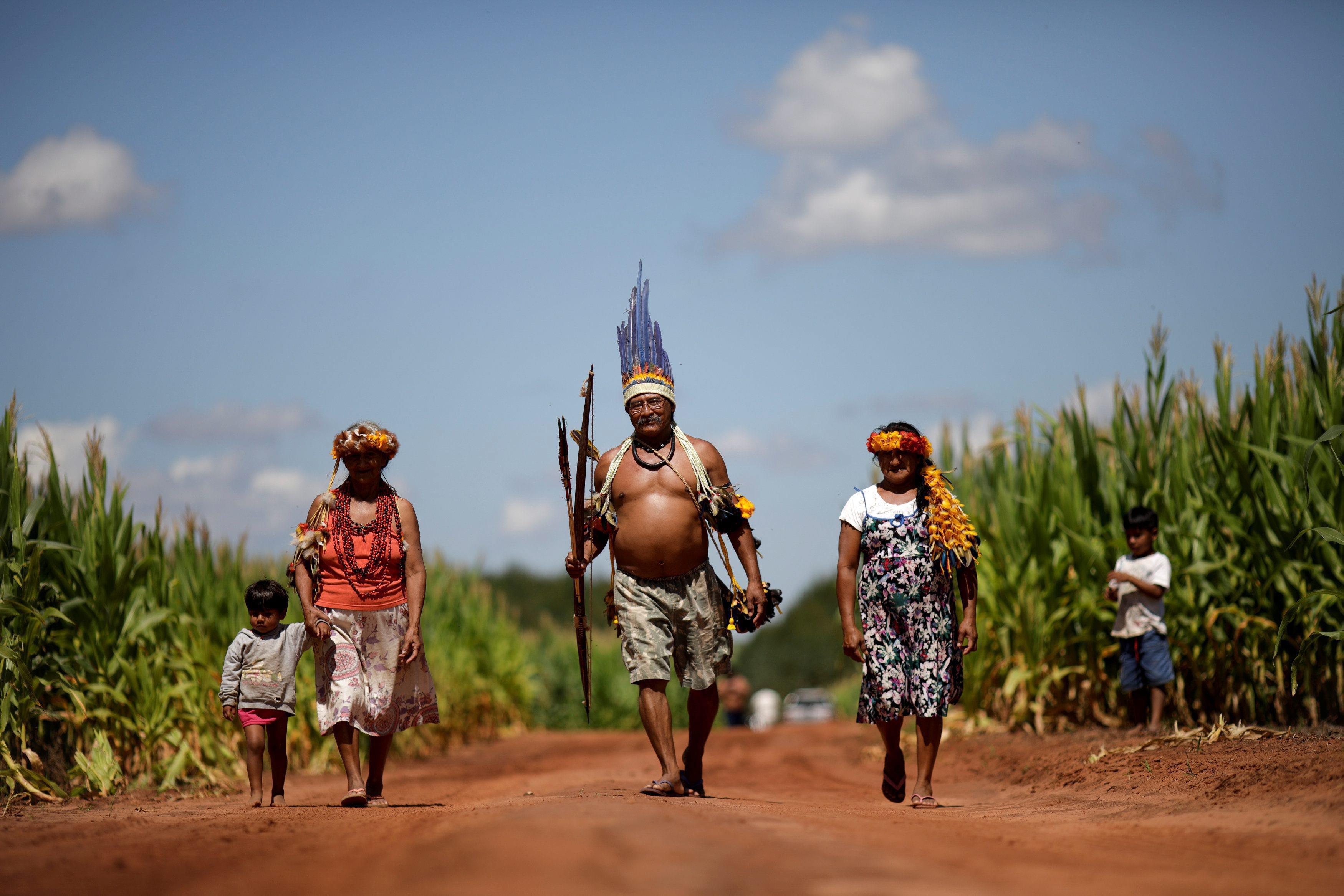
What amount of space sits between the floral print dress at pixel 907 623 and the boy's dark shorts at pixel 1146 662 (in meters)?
2.71

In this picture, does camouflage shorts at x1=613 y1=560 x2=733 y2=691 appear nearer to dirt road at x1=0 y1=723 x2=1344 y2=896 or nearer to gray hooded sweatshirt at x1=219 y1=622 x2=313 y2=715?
dirt road at x1=0 y1=723 x2=1344 y2=896

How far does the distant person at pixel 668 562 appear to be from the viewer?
6367 millimetres

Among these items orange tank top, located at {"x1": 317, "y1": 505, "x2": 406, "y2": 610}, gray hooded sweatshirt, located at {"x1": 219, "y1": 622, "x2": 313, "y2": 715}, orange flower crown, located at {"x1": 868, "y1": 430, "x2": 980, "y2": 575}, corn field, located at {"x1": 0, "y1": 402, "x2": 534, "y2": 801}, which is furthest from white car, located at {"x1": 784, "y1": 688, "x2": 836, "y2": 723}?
orange tank top, located at {"x1": 317, "y1": 505, "x2": 406, "y2": 610}

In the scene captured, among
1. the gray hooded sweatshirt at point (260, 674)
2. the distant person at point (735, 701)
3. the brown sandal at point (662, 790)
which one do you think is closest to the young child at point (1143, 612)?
the brown sandal at point (662, 790)

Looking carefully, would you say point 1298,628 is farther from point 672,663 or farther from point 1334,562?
point 672,663

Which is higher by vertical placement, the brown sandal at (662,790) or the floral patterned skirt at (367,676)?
the floral patterned skirt at (367,676)

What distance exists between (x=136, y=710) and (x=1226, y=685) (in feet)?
23.9

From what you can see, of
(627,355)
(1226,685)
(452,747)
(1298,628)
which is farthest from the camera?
(452,747)

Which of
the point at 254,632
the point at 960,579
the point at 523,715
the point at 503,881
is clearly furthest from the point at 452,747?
the point at 503,881

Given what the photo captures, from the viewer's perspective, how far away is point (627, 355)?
712 cm

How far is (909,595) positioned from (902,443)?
0.78m

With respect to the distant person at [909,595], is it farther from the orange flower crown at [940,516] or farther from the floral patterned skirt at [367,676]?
the floral patterned skirt at [367,676]

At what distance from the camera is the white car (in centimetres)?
3850

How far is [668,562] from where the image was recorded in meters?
6.41
